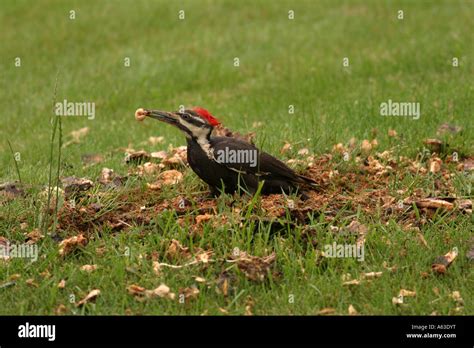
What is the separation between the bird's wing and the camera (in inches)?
282

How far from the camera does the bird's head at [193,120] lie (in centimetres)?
714

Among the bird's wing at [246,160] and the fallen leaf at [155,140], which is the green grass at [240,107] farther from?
the bird's wing at [246,160]

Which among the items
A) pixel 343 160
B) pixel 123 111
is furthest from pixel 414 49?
pixel 343 160

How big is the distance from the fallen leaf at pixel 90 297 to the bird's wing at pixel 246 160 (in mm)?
1716

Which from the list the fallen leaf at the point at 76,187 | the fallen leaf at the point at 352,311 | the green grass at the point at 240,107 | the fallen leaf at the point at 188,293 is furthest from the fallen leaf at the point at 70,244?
the fallen leaf at the point at 352,311

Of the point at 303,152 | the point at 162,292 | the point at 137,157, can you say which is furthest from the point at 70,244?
the point at 303,152

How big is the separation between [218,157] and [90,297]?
5.84 feet

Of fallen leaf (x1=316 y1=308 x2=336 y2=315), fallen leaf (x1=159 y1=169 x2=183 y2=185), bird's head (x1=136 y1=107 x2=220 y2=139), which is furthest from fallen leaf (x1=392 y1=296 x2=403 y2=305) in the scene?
fallen leaf (x1=159 y1=169 x2=183 y2=185)

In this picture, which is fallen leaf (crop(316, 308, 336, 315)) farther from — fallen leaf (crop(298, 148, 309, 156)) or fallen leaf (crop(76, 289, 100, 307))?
fallen leaf (crop(298, 148, 309, 156))

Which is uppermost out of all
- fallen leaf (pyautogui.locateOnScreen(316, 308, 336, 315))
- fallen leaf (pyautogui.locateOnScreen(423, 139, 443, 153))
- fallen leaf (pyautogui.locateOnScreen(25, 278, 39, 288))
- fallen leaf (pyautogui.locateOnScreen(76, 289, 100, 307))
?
fallen leaf (pyautogui.locateOnScreen(423, 139, 443, 153))

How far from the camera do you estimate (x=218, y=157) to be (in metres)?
7.12

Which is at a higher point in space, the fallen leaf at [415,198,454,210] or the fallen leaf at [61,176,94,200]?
the fallen leaf at [61,176,94,200]

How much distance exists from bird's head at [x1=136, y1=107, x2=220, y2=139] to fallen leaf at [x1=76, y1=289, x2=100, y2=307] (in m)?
1.79
